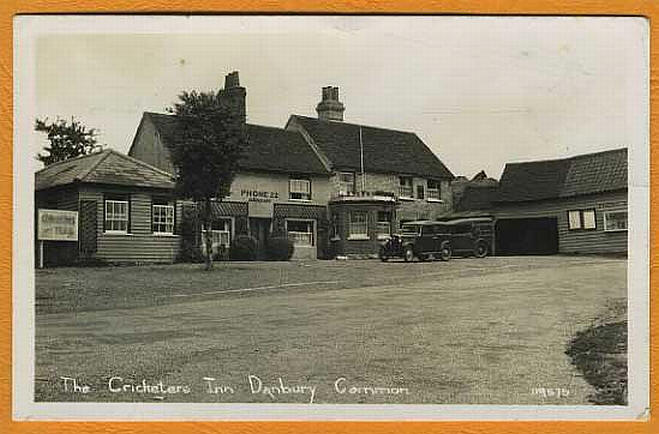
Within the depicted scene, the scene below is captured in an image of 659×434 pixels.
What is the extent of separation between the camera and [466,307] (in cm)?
571

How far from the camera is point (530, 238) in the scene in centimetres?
611

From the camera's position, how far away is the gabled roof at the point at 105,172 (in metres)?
5.62

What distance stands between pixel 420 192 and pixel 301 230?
2.62 ft

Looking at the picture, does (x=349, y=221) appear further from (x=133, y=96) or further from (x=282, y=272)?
(x=133, y=96)

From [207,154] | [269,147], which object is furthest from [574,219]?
[207,154]

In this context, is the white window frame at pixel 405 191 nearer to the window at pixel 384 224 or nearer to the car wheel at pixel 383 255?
the window at pixel 384 224

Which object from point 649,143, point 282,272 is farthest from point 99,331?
point 649,143

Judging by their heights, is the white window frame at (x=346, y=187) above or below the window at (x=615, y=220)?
above

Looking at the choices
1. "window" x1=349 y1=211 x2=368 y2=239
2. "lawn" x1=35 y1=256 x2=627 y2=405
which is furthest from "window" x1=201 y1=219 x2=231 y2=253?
"window" x1=349 y1=211 x2=368 y2=239

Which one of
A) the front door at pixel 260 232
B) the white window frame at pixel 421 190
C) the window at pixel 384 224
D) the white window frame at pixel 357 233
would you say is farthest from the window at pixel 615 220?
the front door at pixel 260 232

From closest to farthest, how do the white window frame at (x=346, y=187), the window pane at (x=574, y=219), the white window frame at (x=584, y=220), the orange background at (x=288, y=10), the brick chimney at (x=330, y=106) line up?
1. the orange background at (x=288, y=10)
2. the brick chimney at (x=330, y=106)
3. the white window frame at (x=584, y=220)
4. the window pane at (x=574, y=219)
5. the white window frame at (x=346, y=187)

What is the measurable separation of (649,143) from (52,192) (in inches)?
130

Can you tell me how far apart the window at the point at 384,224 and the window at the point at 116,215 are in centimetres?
152
